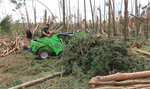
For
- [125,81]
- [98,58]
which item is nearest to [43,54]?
[98,58]

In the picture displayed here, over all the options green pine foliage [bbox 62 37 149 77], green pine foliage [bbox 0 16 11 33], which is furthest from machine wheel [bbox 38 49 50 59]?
green pine foliage [bbox 0 16 11 33]

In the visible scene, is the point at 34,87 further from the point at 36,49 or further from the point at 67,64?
the point at 36,49

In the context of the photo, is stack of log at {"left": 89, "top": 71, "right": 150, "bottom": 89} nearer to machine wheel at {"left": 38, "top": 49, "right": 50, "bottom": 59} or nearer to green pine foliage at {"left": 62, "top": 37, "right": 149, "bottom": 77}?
green pine foliage at {"left": 62, "top": 37, "right": 149, "bottom": 77}

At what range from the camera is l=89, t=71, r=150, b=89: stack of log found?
4.05 metres

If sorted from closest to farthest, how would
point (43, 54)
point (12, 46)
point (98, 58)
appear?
point (98, 58) → point (43, 54) → point (12, 46)

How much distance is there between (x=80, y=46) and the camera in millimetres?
6512

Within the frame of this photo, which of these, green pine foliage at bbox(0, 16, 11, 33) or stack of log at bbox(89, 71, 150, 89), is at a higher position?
green pine foliage at bbox(0, 16, 11, 33)

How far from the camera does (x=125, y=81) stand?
412 cm

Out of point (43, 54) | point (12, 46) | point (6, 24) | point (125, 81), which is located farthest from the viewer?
point (6, 24)

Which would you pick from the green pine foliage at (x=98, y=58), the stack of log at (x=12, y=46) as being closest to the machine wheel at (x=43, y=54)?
the green pine foliage at (x=98, y=58)

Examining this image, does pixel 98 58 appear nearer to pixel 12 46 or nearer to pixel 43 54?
pixel 43 54

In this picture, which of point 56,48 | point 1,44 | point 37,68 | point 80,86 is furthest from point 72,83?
point 1,44

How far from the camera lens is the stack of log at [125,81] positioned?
4.05 metres

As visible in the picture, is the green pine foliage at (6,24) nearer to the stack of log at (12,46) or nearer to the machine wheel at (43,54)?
the stack of log at (12,46)
